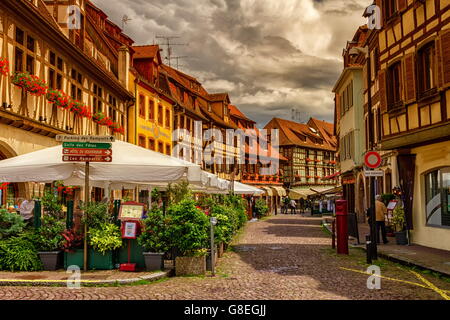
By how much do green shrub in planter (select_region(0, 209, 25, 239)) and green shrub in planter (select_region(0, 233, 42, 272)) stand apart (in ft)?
0.47

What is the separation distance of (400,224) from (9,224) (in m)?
11.7

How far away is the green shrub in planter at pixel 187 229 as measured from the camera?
9.75 m

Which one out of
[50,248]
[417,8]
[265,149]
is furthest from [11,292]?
[265,149]

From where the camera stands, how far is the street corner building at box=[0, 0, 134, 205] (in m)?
14.3

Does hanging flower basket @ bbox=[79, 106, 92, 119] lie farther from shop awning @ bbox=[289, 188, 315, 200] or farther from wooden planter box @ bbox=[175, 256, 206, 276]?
shop awning @ bbox=[289, 188, 315, 200]

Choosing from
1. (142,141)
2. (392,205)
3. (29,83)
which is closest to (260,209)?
(142,141)

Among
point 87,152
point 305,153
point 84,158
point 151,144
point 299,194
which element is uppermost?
point 305,153

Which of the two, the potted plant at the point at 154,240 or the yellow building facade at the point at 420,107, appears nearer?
the potted plant at the point at 154,240

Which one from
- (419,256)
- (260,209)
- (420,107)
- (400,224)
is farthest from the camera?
(260,209)

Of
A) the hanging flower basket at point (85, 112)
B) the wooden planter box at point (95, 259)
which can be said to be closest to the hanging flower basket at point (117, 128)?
the hanging flower basket at point (85, 112)

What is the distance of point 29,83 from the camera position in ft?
48.0

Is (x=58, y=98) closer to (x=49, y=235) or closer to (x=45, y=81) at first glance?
(x=45, y=81)

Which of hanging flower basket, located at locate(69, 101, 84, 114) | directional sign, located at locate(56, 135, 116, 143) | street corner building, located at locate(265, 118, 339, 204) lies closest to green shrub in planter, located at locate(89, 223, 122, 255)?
directional sign, located at locate(56, 135, 116, 143)

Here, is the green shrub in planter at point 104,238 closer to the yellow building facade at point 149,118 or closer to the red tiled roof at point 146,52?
the yellow building facade at point 149,118
